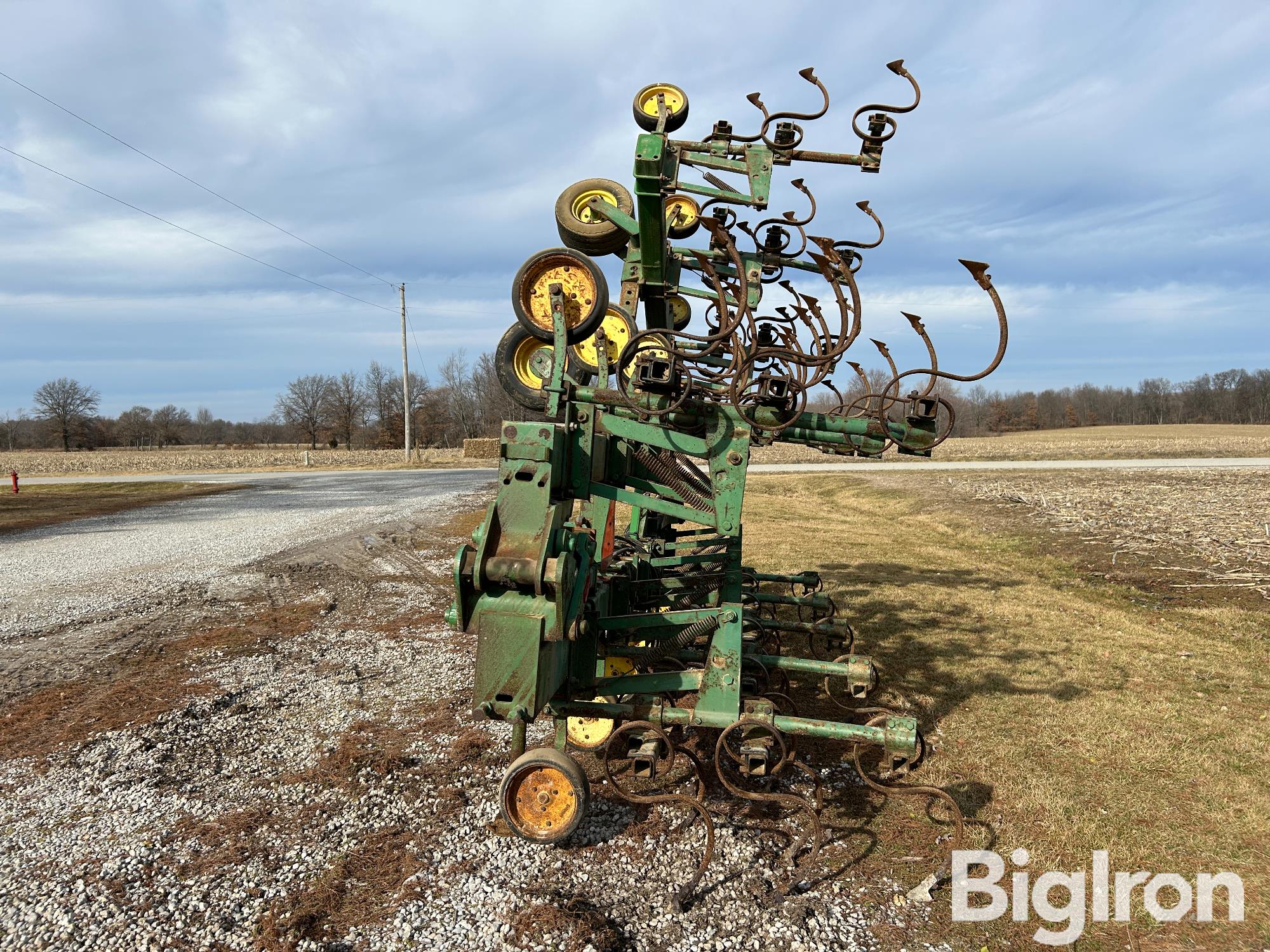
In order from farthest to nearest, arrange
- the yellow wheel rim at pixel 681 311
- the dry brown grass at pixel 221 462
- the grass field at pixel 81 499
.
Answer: the dry brown grass at pixel 221 462, the grass field at pixel 81 499, the yellow wheel rim at pixel 681 311

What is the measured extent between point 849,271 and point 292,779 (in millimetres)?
5401

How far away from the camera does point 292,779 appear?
508 cm

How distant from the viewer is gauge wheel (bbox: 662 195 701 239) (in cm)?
754

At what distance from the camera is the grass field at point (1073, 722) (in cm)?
420

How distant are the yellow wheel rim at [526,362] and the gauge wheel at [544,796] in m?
3.50

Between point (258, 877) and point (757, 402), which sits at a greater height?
point (757, 402)

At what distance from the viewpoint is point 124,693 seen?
671cm

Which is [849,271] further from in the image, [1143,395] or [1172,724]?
[1143,395]

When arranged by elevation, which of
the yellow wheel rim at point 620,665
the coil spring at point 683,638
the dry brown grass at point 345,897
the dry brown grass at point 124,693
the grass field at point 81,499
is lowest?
the dry brown grass at point 345,897

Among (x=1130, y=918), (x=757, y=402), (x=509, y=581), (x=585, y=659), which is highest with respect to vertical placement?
(x=757, y=402)

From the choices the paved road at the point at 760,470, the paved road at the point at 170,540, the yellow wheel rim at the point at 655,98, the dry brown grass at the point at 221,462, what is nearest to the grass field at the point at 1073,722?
the yellow wheel rim at the point at 655,98

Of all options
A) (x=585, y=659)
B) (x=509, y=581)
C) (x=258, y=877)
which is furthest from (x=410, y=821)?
(x=509, y=581)

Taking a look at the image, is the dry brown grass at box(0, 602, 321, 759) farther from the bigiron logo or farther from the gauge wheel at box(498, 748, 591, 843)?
the bigiron logo

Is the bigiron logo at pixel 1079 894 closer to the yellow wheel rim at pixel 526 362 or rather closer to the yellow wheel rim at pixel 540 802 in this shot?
the yellow wheel rim at pixel 540 802
